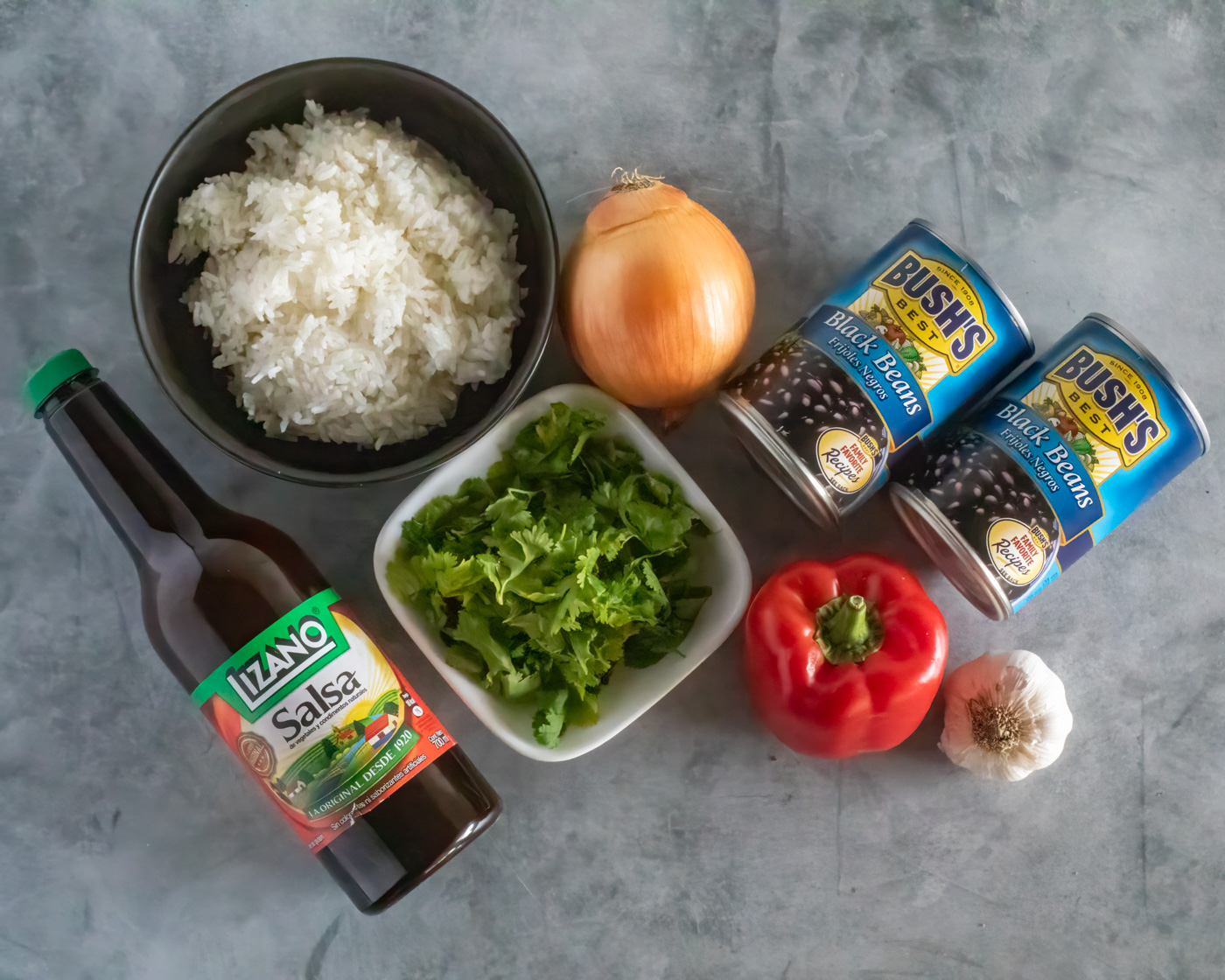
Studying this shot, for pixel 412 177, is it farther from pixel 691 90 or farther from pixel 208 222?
pixel 691 90

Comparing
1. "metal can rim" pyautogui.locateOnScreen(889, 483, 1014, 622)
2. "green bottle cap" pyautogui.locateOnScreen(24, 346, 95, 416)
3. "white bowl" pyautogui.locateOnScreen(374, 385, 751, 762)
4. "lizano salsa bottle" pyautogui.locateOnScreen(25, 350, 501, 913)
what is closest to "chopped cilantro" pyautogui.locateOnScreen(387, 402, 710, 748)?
"white bowl" pyautogui.locateOnScreen(374, 385, 751, 762)

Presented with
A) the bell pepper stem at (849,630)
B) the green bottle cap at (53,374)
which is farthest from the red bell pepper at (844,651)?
the green bottle cap at (53,374)

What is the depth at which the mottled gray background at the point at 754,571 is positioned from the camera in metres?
1.28

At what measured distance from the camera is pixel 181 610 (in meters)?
1.07

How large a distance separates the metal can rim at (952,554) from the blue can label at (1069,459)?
0.4 inches

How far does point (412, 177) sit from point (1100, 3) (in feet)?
3.65

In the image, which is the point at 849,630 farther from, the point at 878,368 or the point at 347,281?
the point at 347,281

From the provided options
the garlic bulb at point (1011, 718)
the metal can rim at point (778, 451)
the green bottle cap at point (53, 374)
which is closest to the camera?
the green bottle cap at point (53, 374)

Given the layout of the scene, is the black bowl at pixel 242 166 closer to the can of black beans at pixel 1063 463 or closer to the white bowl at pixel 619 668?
the white bowl at pixel 619 668

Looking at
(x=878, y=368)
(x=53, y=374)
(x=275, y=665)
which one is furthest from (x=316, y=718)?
(x=878, y=368)

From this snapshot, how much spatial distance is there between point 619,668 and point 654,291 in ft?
1.68

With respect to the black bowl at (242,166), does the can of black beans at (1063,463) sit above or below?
below

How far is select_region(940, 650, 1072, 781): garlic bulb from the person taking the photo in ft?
4.03

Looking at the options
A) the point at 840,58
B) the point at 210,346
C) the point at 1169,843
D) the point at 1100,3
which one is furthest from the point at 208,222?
the point at 1169,843
